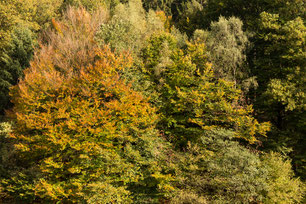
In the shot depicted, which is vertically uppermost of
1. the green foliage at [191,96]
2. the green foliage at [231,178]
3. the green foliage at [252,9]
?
the green foliage at [252,9]

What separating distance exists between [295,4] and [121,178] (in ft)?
76.8

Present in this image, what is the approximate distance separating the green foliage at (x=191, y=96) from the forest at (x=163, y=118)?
0.11 metres

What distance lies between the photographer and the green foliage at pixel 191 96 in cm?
2098

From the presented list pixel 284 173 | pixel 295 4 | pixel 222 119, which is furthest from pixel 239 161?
pixel 295 4

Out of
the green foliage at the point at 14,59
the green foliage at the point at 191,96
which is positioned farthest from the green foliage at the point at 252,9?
the green foliage at the point at 14,59

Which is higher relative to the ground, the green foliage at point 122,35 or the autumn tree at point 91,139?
the green foliage at point 122,35

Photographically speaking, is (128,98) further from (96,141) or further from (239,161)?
(239,161)

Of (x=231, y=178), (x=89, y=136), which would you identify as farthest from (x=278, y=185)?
(x=89, y=136)

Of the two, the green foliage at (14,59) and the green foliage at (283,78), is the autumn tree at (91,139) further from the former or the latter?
the green foliage at (14,59)

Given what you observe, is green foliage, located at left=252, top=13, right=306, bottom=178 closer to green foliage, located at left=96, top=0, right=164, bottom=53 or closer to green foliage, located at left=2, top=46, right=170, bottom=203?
green foliage, located at left=2, top=46, right=170, bottom=203

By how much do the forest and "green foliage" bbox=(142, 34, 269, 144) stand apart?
4.3 inches

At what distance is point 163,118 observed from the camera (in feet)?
74.1

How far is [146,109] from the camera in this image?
20.8 metres

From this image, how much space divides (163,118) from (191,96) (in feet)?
11.4
